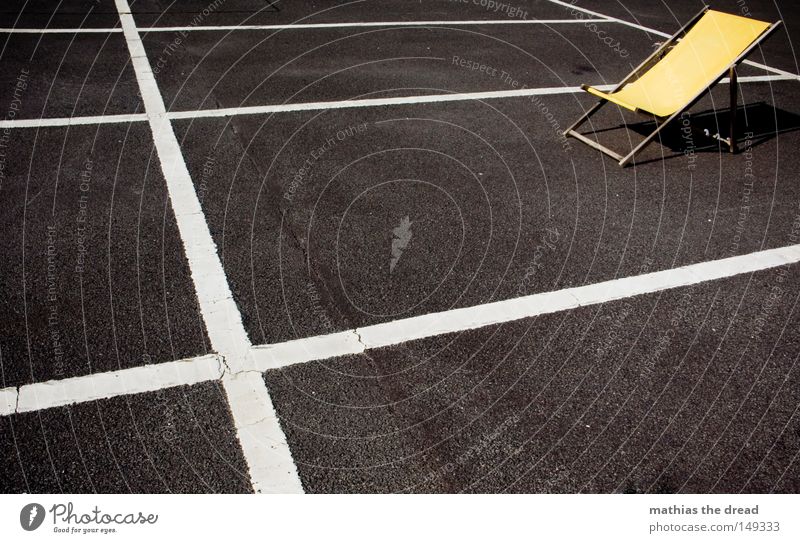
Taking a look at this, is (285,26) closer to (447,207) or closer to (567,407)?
(447,207)

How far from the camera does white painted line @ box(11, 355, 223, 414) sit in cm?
328

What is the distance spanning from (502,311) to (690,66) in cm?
391

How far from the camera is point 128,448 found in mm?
3053

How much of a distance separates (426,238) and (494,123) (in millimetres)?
2457

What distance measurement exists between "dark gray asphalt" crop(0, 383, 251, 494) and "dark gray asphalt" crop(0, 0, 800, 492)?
0.04ft

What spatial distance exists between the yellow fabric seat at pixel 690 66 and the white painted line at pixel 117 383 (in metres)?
4.32

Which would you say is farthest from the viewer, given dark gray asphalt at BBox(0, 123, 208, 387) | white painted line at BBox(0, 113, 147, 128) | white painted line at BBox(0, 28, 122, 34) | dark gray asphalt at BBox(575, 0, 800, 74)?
dark gray asphalt at BBox(575, 0, 800, 74)

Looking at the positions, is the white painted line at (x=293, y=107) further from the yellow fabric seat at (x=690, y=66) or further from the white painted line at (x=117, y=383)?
the white painted line at (x=117, y=383)

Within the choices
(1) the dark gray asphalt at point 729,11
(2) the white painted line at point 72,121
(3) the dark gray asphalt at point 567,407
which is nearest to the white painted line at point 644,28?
(1) the dark gray asphalt at point 729,11

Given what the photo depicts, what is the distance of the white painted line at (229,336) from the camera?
306 centimetres

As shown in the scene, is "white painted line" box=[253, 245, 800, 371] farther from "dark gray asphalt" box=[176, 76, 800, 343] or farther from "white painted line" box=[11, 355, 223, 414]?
"white painted line" box=[11, 355, 223, 414]

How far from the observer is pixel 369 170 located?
5.68m

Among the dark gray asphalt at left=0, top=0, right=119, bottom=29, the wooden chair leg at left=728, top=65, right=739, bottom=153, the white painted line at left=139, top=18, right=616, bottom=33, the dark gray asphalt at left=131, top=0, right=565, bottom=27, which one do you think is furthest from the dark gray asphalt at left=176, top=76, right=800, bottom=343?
the dark gray asphalt at left=0, top=0, right=119, bottom=29
